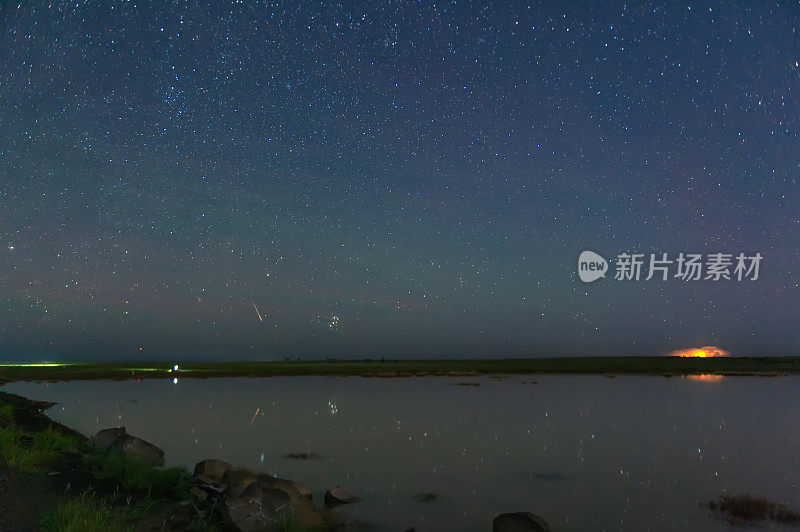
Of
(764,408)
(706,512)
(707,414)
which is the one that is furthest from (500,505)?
(764,408)

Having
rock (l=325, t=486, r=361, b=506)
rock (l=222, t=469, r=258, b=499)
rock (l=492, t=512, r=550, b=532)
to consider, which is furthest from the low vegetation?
rock (l=492, t=512, r=550, b=532)

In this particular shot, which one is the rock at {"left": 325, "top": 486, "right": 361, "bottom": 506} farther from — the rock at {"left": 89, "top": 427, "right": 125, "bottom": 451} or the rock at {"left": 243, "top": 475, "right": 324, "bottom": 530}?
the rock at {"left": 89, "top": 427, "right": 125, "bottom": 451}

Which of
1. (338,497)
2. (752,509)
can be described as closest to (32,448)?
(338,497)

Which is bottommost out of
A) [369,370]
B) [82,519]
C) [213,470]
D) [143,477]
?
[369,370]

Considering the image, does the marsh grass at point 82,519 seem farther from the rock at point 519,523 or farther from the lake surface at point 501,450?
the rock at point 519,523

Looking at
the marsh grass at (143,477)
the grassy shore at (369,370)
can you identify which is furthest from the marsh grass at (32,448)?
the grassy shore at (369,370)

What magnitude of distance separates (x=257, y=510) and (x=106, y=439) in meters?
10.1

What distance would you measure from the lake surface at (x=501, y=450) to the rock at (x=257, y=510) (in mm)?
3161

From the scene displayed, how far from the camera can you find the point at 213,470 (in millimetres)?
16875

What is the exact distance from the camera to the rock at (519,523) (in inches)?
468

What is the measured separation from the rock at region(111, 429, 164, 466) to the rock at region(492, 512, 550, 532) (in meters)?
10.4

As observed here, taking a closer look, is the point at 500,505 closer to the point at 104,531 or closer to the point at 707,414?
the point at 104,531

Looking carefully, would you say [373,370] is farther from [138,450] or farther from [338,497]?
[338,497]

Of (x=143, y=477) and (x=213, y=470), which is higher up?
(x=143, y=477)
